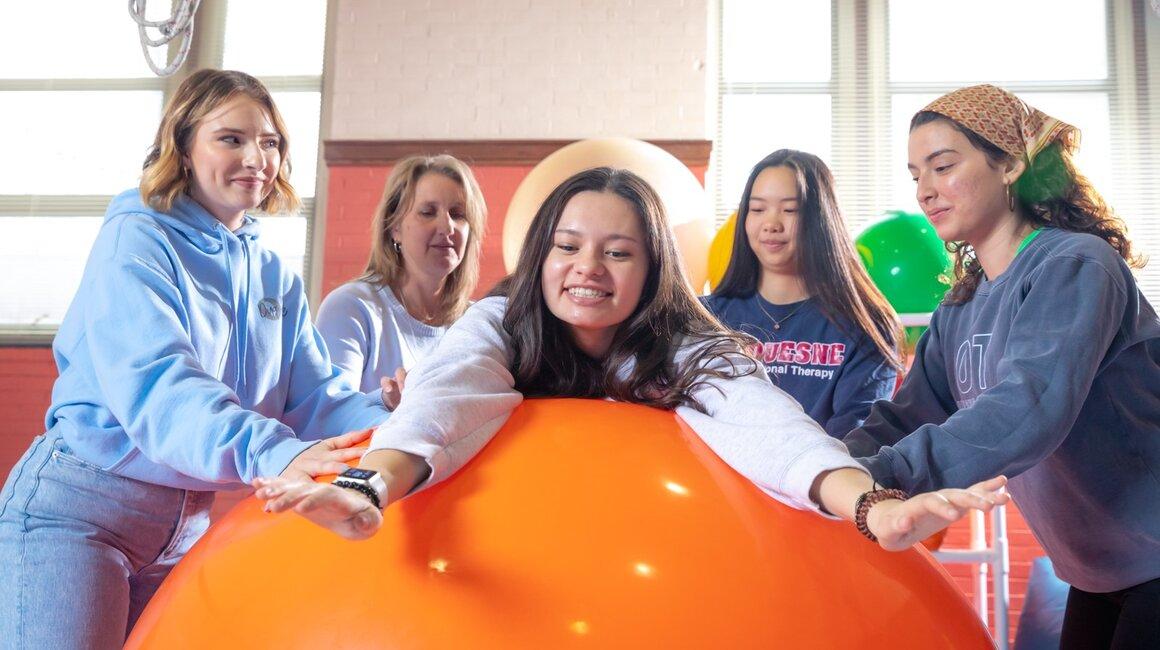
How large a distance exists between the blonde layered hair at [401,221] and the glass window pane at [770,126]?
3.16 m

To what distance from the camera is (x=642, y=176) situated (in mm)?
3863

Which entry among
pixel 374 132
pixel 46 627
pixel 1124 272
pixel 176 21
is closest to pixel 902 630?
pixel 1124 272

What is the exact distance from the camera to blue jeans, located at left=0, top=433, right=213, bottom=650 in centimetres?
136

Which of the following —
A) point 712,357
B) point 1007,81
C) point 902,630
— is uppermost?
point 1007,81

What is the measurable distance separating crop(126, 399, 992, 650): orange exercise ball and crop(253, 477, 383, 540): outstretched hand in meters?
0.08

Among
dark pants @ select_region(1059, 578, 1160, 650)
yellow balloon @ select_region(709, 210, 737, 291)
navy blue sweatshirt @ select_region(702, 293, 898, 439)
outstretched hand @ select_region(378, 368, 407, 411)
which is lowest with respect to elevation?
dark pants @ select_region(1059, 578, 1160, 650)

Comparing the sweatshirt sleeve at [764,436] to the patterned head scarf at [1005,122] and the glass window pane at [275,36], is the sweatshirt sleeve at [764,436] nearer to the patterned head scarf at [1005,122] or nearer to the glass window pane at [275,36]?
the patterned head scarf at [1005,122]

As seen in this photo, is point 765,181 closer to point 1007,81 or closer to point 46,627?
point 46,627

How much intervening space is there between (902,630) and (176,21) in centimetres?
348

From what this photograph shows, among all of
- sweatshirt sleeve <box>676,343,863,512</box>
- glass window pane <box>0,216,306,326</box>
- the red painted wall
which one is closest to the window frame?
the red painted wall

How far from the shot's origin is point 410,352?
2.48 metres

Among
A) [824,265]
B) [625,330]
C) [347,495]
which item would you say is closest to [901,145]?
[824,265]

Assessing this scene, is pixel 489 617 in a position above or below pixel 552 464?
below

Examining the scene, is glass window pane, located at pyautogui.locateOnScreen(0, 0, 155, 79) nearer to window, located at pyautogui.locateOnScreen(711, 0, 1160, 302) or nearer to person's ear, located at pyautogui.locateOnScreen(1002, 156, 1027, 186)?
window, located at pyautogui.locateOnScreen(711, 0, 1160, 302)
